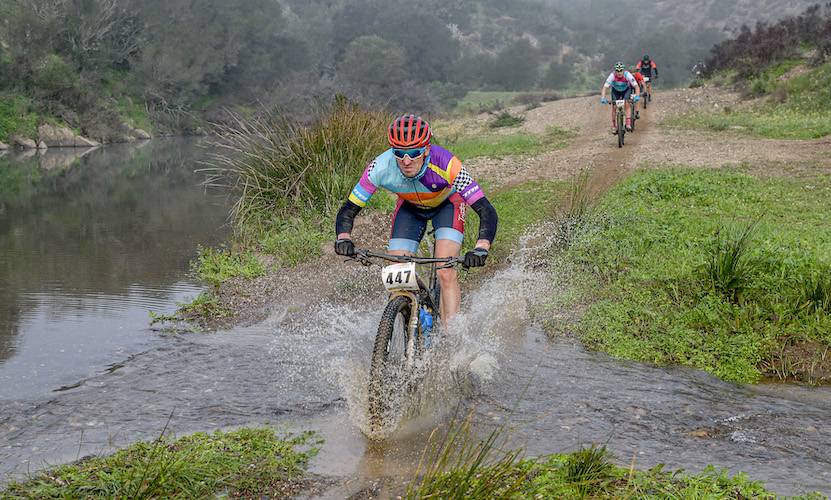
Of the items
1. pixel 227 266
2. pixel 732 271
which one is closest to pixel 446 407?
pixel 732 271

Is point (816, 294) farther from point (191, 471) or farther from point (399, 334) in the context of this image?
point (191, 471)

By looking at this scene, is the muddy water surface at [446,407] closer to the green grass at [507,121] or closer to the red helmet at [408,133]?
the red helmet at [408,133]

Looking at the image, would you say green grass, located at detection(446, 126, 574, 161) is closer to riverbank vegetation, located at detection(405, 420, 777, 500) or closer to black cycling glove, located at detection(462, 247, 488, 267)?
black cycling glove, located at detection(462, 247, 488, 267)

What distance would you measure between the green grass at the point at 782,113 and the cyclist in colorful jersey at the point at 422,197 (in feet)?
50.0

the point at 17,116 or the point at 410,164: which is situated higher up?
the point at 17,116

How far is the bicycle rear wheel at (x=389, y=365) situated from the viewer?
5.38 m

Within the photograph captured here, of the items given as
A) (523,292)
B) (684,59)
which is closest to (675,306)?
(523,292)

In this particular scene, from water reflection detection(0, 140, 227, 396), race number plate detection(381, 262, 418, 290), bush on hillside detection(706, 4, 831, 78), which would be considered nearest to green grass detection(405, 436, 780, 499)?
race number plate detection(381, 262, 418, 290)

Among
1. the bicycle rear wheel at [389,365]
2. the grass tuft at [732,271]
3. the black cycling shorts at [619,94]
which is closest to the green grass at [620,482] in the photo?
the bicycle rear wheel at [389,365]

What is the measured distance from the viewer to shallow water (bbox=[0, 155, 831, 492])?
17.4 feet

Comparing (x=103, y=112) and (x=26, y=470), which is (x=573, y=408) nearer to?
(x=26, y=470)

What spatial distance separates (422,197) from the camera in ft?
21.8

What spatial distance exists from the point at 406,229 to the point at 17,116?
4160 centimetres

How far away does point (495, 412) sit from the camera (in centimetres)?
609
